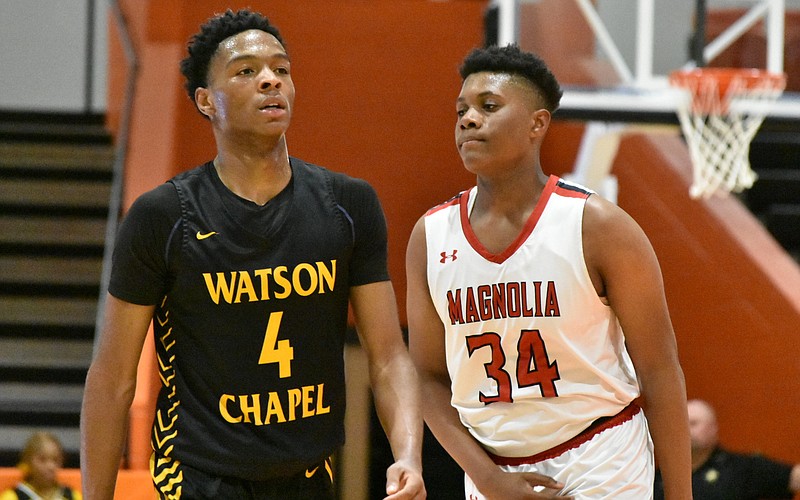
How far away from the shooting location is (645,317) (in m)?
3.17

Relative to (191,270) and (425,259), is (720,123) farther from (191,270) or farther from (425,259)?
(191,270)

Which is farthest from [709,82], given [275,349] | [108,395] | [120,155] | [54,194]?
[54,194]

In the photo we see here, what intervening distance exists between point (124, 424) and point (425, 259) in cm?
98

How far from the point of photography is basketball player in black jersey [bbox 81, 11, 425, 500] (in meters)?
2.88

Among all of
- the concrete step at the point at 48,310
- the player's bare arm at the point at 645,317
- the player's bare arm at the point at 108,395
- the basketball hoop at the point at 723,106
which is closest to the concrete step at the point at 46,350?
the concrete step at the point at 48,310

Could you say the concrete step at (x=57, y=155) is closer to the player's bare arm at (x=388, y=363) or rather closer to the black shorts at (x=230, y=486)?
the player's bare arm at (x=388, y=363)

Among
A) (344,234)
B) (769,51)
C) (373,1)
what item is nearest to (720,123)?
(769,51)

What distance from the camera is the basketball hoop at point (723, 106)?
6.62 m

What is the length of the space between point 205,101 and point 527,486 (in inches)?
51.5

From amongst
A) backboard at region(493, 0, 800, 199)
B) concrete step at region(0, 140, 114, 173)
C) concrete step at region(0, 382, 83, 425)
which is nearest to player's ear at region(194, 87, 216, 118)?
backboard at region(493, 0, 800, 199)

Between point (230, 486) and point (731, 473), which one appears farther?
point (731, 473)

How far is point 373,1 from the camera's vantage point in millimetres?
8250

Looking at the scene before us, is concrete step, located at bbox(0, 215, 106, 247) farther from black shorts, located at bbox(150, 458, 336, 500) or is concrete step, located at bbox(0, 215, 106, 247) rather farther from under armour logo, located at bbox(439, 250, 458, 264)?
black shorts, located at bbox(150, 458, 336, 500)

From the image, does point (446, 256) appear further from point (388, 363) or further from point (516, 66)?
point (516, 66)
